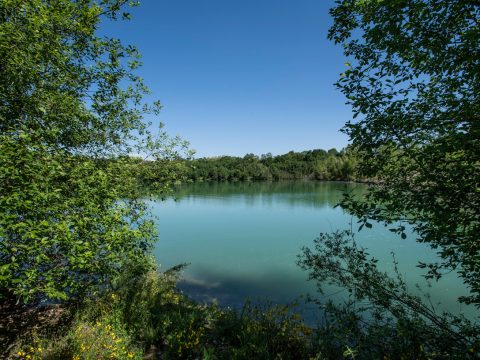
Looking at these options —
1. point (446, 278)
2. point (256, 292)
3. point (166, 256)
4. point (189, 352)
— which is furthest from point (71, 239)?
point (446, 278)

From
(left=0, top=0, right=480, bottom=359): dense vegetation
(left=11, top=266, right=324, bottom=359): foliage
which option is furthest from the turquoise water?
(left=11, top=266, right=324, bottom=359): foliage

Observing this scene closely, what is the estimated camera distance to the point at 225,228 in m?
27.8

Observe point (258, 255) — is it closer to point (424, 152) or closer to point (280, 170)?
point (424, 152)

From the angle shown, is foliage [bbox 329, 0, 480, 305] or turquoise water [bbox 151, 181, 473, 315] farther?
turquoise water [bbox 151, 181, 473, 315]

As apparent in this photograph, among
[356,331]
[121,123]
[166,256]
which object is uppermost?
[121,123]

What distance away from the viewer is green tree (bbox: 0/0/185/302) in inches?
154

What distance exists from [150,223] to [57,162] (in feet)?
7.87

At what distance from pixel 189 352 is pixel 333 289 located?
360 inches

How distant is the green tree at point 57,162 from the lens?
3.92m

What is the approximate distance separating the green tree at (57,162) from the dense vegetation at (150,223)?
0.04 m

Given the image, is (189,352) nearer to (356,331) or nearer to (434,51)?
(356,331)

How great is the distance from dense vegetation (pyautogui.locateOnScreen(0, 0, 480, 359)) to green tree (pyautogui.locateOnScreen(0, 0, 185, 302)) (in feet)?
0.12

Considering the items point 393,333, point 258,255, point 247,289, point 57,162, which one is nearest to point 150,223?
point 57,162

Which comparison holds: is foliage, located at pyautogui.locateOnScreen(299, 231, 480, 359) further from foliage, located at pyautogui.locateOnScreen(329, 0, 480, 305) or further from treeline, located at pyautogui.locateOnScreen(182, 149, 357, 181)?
treeline, located at pyautogui.locateOnScreen(182, 149, 357, 181)
